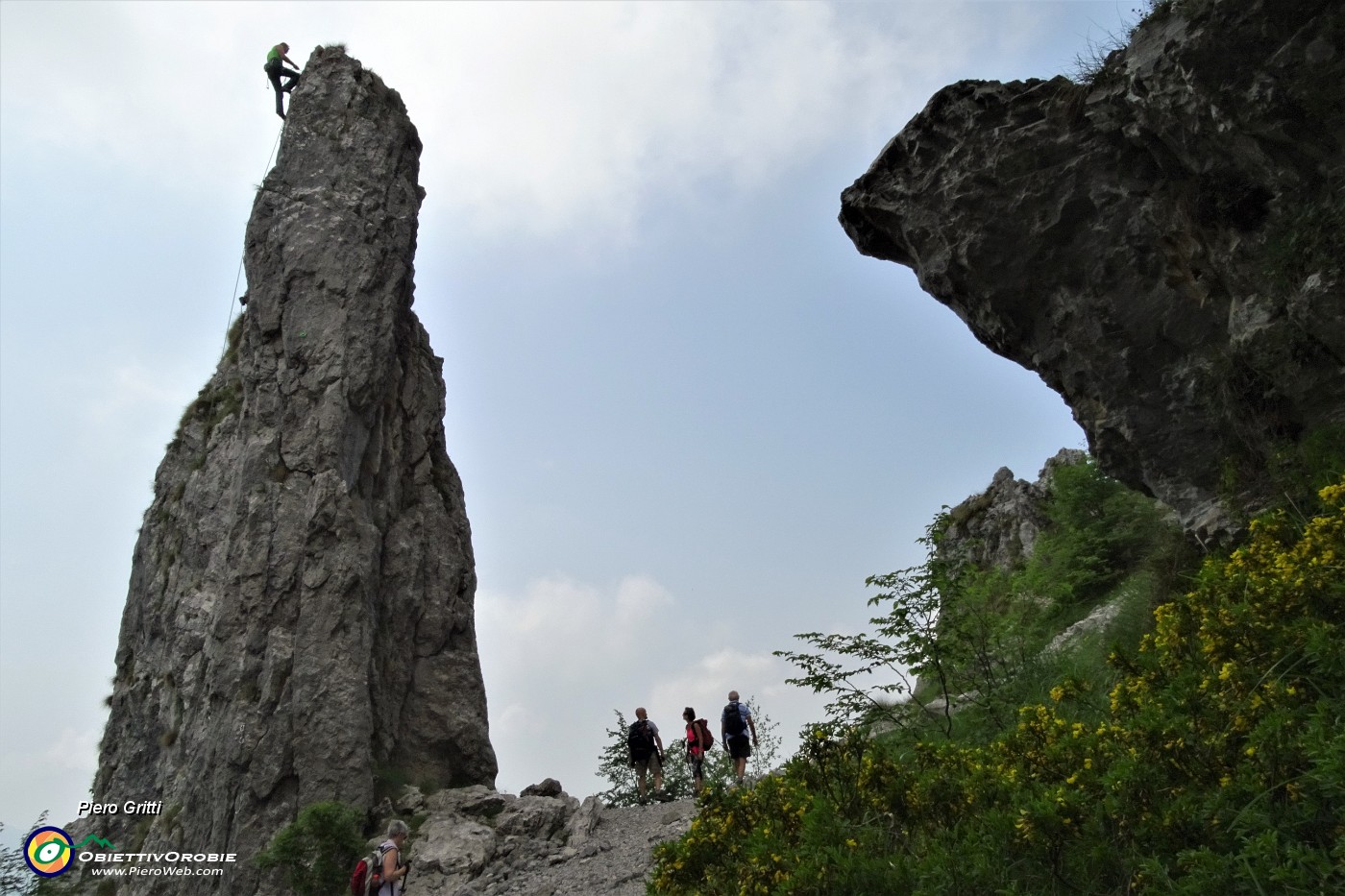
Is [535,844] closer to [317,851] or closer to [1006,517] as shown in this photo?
[317,851]

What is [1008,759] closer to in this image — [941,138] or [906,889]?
[906,889]

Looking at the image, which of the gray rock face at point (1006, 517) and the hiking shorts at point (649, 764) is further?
the gray rock face at point (1006, 517)

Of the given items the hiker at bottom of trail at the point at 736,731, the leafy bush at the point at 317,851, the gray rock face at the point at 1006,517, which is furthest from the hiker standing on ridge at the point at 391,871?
the gray rock face at the point at 1006,517

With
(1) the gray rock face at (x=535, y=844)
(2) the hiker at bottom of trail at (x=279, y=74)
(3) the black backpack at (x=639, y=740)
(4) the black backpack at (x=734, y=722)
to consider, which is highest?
(2) the hiker at bottom of trail at (x=279, y=74)

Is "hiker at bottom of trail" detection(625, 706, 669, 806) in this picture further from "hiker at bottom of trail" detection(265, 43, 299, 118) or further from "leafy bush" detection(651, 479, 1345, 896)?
"hiker at bottom of trail" detection(265, 43, 299, 118)

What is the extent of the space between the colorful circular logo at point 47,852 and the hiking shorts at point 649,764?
35.5ft

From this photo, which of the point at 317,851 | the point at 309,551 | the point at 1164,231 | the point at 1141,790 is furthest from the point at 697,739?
the point at 1141,790

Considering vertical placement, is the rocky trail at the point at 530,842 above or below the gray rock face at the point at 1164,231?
below

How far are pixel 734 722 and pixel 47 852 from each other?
517 inches

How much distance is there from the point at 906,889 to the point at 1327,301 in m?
8.81

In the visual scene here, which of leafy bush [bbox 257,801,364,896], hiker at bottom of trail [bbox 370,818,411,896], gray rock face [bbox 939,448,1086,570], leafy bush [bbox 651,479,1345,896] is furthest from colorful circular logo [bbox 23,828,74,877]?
A: gray rock face [bbox 939,448,1086,570]

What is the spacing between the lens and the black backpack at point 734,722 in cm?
1531

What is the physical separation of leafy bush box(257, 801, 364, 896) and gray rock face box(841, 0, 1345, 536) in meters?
12.6

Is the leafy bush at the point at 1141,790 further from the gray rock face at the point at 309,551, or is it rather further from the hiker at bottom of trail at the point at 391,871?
the gray rock face at the point at 309,551
